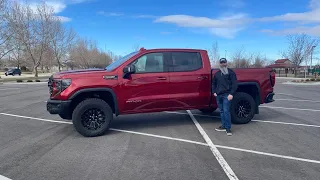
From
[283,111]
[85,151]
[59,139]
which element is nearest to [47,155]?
[85,151]

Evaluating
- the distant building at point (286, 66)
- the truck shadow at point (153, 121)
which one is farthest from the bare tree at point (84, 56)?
the truck shadow at point (153, 121)

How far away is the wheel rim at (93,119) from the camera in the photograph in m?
6.04

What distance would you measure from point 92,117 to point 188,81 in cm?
243

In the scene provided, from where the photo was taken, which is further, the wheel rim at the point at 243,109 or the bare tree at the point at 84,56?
the bare tree at the point at 84,56

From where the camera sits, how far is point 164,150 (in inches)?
198

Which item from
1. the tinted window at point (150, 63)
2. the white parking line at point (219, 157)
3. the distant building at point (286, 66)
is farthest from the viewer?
the distant building at point (286, 66)

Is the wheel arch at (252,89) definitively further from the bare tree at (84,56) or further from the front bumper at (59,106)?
the bare tree at (84,56)

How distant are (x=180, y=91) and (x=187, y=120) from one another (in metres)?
1.48

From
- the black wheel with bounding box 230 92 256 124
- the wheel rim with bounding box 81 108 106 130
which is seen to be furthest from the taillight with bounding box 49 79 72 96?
A: the black wheel with bounding box 230 92 256 124

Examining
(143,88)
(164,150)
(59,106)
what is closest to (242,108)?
(143,88)

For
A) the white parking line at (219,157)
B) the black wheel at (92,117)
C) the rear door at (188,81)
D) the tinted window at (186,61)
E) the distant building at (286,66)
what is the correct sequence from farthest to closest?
the distant building at (286,66), the tinted window at (186,61), the rear door at (188,81), the black wheel at (92,117), the white parking line at (219,157)

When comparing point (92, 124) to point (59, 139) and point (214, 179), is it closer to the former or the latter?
point (59, 139)

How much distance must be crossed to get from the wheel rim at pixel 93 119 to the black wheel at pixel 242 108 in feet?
10.9

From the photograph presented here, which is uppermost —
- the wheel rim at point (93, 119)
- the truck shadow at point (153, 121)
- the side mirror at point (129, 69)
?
the side mirror at point (129, 69)
